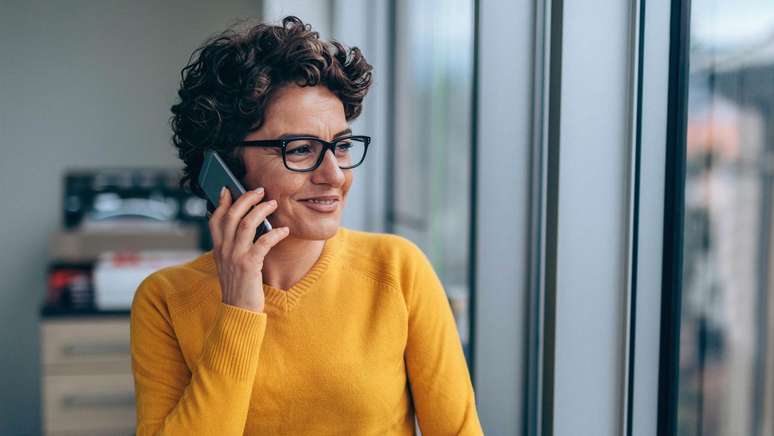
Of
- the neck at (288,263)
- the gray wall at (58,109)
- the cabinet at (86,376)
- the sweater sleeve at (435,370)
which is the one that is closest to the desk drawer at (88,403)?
the cabinet at (86,376)

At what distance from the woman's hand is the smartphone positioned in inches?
1.1

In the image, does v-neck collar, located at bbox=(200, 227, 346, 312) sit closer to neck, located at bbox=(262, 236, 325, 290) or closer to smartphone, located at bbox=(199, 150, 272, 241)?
neck, located at bbox=(262, 236, 325, 290)

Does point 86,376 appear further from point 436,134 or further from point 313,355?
point 313,355

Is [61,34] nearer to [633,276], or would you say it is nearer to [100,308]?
[100,308]

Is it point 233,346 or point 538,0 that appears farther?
point 538,0

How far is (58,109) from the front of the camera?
3.13 meters

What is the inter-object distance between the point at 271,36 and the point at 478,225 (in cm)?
46

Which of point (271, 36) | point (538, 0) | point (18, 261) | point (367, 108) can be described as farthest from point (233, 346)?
point (18, 261)

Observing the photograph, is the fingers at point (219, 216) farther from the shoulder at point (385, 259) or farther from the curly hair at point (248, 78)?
the shoulder at point (385, 259)

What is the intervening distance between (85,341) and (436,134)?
144 centimetres

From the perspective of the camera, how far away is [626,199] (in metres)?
1.00

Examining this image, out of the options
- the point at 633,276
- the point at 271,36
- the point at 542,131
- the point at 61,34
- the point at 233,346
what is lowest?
the point at 233,346

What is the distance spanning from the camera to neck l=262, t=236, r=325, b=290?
1.15m

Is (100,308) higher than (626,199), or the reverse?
(626,199)
